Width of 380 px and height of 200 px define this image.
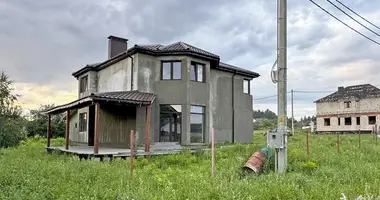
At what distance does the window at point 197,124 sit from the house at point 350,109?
3520cm

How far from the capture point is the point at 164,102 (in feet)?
62.0

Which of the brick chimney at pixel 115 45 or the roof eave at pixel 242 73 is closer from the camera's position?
the roof eave at pixel 242 73

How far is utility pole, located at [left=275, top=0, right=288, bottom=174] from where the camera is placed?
32.2ft

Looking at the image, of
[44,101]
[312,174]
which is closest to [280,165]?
[312,174]

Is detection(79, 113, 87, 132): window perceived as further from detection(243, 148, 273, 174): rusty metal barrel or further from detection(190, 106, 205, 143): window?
detection(243, 148, 273, 174): rusty metal barrel

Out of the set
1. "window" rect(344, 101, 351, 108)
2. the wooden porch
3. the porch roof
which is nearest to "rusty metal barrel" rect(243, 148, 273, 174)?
the wooden porch

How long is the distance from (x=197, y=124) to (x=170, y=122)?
1.64 metres

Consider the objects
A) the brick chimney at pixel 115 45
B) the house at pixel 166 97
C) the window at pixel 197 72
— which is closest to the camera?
the house at pixel 166 97

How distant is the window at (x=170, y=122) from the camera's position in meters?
18.7

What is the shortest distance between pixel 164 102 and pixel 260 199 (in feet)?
44.1

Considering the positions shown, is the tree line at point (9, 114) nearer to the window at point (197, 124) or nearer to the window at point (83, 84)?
the window at point (83, 84)

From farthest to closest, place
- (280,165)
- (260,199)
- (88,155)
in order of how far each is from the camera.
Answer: (88,155) → (280,165) → (260,199)

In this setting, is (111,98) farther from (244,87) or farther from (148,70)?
(244,87)

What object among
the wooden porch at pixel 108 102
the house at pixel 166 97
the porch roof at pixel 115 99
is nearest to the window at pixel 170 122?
the house at pixel 166 97
